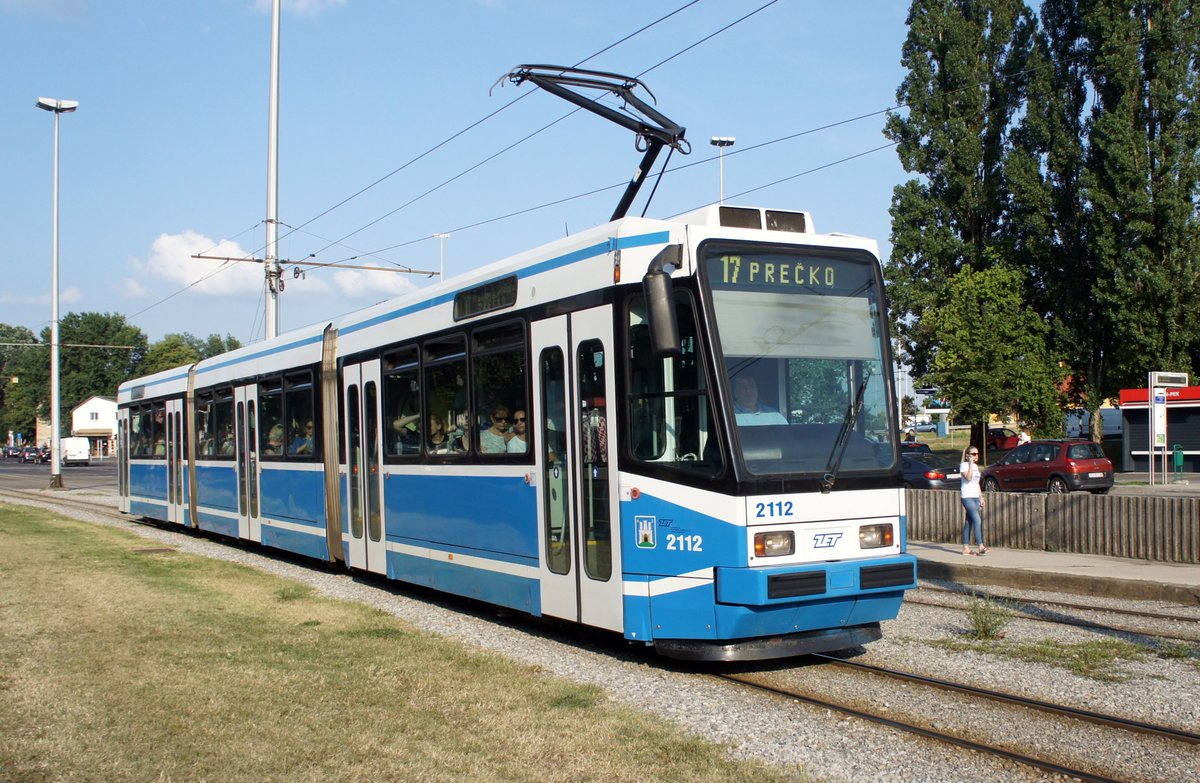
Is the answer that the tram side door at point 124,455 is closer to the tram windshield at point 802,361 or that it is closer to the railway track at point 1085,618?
the railway track at point 1085,618

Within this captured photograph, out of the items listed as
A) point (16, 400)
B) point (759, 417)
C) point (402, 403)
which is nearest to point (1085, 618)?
point (759, 417)

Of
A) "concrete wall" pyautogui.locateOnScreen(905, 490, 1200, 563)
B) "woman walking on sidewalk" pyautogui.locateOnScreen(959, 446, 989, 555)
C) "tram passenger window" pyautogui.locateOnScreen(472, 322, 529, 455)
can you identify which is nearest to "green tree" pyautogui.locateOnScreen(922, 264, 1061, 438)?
"concrete wall" pyautogui.locateOnScreen(905, 490, 1200, 563)

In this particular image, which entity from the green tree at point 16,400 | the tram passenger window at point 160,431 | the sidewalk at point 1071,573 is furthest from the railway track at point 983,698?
the green tree at point 16,400

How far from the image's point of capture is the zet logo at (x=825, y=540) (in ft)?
26.3

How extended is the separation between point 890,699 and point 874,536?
4.21ft

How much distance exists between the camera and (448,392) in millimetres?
11211

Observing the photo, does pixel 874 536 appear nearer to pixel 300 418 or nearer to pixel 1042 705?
pixel 1042 705

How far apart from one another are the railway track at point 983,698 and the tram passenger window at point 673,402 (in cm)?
167

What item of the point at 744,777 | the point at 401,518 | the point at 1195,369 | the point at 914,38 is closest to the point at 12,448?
the point at 914,38

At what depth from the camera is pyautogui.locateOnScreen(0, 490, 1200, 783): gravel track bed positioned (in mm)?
6031

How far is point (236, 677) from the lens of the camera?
8.11m

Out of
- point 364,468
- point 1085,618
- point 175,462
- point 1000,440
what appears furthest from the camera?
point 1000,440

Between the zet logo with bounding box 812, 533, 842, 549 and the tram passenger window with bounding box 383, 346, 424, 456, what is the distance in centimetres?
520

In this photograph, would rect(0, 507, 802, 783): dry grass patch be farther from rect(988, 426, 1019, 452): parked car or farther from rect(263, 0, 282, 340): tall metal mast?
rect(988, 426, 1019, 452): parked car
